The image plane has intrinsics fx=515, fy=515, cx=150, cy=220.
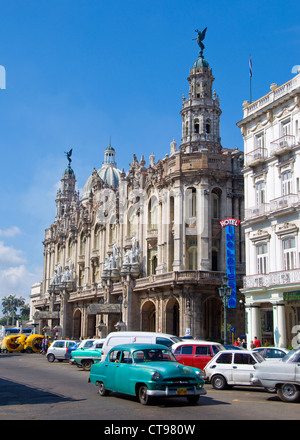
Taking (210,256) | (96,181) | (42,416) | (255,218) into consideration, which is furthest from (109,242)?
(42,416)

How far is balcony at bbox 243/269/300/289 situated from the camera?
1097 inches

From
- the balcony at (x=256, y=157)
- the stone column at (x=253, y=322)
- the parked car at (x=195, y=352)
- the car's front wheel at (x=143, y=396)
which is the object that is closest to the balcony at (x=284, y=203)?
the balcony at (x=256, y=157)

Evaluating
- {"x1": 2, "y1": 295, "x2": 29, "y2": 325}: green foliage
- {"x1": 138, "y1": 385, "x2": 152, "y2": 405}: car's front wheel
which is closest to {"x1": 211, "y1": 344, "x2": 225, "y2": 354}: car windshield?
{"x1": 138, "y1": 385, "x2": 152, "y2": 405}: car's front wheel

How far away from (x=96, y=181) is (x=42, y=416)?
5631cm

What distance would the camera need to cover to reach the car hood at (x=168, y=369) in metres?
13.2

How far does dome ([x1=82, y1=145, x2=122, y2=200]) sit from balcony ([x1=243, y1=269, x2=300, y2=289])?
5611cm

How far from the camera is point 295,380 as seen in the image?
14.8 metres

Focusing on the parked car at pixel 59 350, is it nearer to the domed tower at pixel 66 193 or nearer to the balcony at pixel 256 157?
the balcony at pixel 256 157

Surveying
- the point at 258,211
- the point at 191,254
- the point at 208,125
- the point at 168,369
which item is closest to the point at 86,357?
the point at 258,211

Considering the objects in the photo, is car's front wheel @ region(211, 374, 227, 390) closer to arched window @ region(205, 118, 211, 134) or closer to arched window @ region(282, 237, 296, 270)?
arched window @ region(282, 237, 296, 270)

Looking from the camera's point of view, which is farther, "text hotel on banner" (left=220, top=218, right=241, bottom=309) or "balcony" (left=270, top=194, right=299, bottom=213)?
"text hotel on banner" (left=220, top=218, right=241, bottom=309)

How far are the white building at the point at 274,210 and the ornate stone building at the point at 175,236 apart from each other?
11.9 metres

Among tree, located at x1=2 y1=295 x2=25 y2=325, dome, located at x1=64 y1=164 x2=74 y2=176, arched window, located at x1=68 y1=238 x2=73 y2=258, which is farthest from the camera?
tree, located at x1=2 y1=295 x2=25 y2=325
